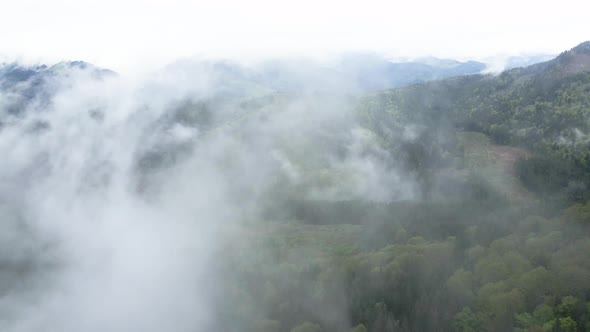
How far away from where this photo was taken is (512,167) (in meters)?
126

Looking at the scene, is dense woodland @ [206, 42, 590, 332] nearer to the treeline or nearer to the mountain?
the treeline

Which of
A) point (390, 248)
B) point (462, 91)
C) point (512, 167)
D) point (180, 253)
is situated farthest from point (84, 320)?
point (462, 91)

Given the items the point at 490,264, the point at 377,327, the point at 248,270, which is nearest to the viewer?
the point at 377,327

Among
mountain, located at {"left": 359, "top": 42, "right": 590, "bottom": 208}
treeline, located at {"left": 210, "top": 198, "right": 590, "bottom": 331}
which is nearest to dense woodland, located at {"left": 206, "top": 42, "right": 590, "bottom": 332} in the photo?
treeline, located at {"left": 210, "top": 198, "right": 590, "bottom": 331}

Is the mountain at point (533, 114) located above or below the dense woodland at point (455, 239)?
above

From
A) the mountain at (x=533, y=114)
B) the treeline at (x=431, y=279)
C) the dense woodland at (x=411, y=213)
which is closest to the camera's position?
the treeline at (x=431, y=279)

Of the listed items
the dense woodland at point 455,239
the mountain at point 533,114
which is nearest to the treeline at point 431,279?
the dense woodland at point 455,239

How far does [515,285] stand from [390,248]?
30.1m

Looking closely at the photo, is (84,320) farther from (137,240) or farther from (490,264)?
(490,264)

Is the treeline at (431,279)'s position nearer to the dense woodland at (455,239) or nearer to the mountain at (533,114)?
the dense woodland at (455,239)

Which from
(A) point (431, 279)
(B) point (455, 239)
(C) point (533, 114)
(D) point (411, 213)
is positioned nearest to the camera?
(A) point (431, 279)

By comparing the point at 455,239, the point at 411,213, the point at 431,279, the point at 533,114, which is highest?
the point at 533,114

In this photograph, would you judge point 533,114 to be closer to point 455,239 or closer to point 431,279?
point 455,239

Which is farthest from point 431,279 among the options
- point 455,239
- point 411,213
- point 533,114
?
point 533,114
